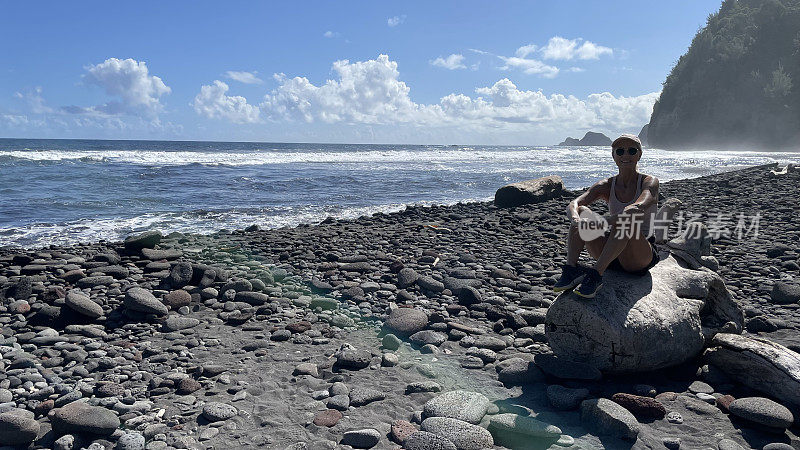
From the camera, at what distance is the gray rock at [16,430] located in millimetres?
3154

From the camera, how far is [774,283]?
246 inches

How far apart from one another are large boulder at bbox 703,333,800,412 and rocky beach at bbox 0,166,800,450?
0.5 inches

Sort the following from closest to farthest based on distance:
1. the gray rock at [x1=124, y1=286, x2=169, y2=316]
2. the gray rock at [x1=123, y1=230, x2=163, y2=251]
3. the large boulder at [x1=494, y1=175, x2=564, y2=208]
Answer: the gray rock at [x1=124, y1=286, x2=169, y2=316] < the gray rock at [x1=123, y1=230, x2=163, y2=251] < the large boulder at [x1=494, y1=175, x2=564, y2=208]

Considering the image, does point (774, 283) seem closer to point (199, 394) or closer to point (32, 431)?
point (199, 394)

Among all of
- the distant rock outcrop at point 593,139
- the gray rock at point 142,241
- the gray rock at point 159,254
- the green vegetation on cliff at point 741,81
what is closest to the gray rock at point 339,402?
the gray rock at point 159,254

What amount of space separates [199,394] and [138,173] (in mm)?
26206

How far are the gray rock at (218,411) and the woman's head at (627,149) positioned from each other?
11.9 ft

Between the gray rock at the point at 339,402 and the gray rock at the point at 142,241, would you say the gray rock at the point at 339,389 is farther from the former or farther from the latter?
the gray rock at the point at 142,241

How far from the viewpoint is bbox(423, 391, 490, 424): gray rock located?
11.3ft

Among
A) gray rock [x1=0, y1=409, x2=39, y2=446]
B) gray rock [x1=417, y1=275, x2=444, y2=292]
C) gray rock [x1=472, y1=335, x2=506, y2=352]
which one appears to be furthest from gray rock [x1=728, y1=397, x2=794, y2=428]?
gray rock [x1=0, y1=409, x2=39, y2=446]

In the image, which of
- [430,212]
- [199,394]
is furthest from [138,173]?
[199,394]

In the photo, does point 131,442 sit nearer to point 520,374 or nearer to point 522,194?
point 520,374

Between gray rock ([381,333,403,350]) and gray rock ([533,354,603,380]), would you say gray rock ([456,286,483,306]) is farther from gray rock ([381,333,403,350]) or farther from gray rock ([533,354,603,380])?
gray rock ([533,354,603,380])

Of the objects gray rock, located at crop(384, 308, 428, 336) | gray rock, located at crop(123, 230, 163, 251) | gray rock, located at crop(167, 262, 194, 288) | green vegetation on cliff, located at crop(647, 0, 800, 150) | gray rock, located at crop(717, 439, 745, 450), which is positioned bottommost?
gray rock, located at crop(717, 439, 745, 450)
